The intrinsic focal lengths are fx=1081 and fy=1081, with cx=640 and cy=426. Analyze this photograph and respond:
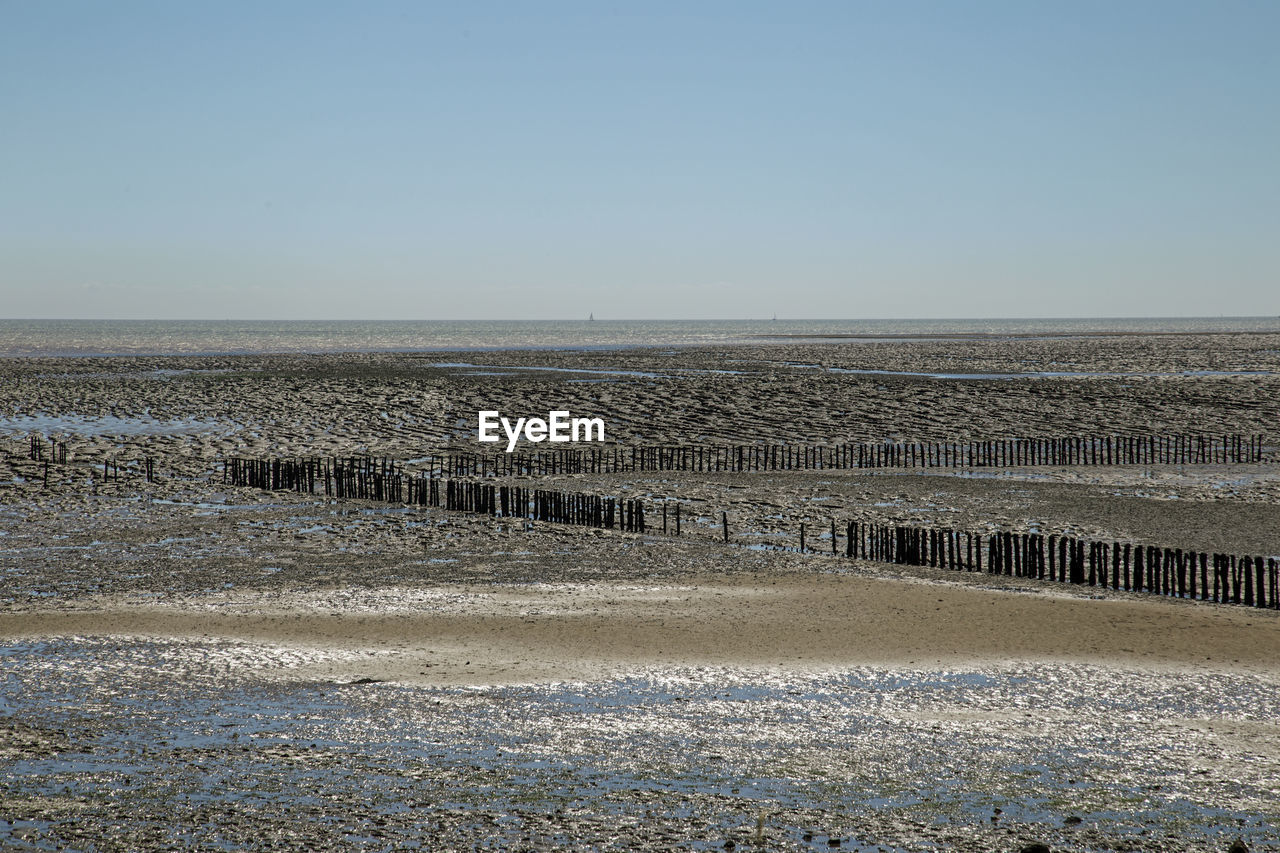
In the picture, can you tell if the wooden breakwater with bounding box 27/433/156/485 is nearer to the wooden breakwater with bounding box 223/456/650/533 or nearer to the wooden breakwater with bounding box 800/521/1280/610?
the wooden breakwater with bounding box 223/456/650/533

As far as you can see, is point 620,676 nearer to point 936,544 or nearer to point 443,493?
point 936,544

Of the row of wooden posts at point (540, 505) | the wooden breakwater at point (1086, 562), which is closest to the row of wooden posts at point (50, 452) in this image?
the row of wooden posts at point (540, 505)

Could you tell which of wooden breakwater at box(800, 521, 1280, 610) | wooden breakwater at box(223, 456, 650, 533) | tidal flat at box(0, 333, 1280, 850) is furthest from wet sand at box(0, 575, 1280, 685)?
wooden breakwater at box(223, 456, 650, 533)

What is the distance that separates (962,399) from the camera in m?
61.2

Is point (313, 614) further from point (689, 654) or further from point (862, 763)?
point (862, 763)

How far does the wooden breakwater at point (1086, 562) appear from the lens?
1805cm

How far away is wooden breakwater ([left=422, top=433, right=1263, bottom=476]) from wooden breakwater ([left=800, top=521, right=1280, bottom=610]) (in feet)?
42.2

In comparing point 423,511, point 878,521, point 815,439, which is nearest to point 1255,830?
point 878,521

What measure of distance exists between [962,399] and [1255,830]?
177 feet

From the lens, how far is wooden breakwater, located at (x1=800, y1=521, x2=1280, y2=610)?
711 inches

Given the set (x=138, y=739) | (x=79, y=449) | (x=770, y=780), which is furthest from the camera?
(x=79, y=449)

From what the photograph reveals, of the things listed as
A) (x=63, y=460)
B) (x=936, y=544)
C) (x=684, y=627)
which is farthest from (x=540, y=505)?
(x=63, y=460)

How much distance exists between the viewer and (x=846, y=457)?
3862cm

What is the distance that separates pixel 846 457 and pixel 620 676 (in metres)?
26.1
